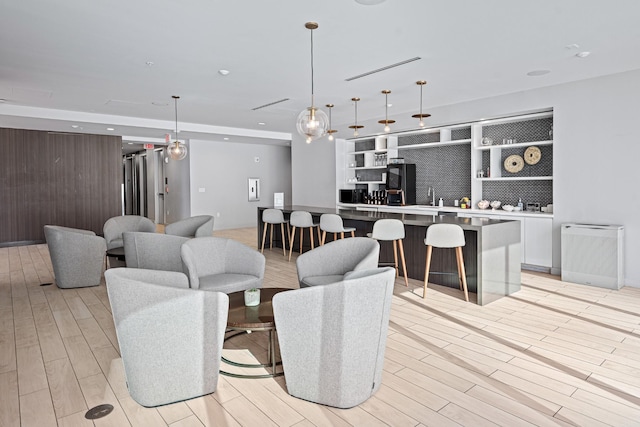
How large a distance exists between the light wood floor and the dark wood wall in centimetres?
553

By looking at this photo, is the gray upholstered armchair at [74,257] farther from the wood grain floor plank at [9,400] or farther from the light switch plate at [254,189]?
the light switch plate at [254,189]

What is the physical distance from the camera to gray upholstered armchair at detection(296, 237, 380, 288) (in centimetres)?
356

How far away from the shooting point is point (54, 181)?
951cm

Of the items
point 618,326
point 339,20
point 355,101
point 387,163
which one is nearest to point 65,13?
point 339,20

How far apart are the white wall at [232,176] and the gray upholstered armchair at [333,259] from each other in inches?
328

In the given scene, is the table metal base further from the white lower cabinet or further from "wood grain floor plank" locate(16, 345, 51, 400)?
the white lower cabinet

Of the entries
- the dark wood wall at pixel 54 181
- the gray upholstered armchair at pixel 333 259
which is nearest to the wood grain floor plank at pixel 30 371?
the gray upholstered armchair at pixel 333 259

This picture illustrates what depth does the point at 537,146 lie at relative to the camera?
6.39 metres

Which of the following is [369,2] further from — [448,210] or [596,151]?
[448,210]

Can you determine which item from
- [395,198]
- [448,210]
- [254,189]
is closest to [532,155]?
[448,210]

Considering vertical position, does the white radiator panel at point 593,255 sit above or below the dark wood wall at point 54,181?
below

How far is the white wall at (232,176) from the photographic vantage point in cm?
1128

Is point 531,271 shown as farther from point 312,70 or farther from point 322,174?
point 322,174

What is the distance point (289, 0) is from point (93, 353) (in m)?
3.15
